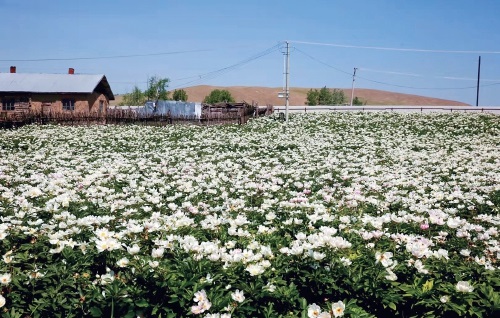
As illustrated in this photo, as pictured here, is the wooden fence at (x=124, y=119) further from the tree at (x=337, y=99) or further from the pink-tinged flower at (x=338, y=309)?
the tree at (x=337, y=99)

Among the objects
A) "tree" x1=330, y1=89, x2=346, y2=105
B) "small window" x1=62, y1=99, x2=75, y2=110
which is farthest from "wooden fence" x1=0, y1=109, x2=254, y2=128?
"tree" x1=330, y1=89, x2=346, y2=105

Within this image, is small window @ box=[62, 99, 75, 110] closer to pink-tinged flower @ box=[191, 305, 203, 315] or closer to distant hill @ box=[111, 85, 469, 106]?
pink-tinged flower @ box=[191, 305, 203, 315]

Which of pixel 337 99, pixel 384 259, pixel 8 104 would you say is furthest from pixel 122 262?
pixel 337 99

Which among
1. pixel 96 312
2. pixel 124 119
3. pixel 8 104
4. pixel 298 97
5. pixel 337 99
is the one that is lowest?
pixel 96 312

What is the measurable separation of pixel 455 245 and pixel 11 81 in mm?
53186

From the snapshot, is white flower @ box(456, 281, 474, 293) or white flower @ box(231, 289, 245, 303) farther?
white flower @ box(456, 281, 474, 293)

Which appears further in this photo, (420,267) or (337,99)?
(337,99)

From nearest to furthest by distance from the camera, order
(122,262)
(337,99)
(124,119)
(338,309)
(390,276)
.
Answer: (338,309) < (390,276) < (122,262) < (124,119) < (337,99)

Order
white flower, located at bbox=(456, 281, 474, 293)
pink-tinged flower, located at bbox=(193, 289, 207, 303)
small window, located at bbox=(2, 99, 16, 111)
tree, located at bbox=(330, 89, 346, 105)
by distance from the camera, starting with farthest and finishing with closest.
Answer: tree, located at bbox=(330, 89, 346, 105) < small window, located at bbox=(2, 99, 16, 111) < white flower, located at bbox=(456, 281, 474, 293) < pink-tinged flower, located at bbox=(193, 289, 207, 303)

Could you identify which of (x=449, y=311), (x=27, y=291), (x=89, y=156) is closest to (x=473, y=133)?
(x=89, y=156)

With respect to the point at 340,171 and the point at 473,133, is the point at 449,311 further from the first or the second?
the point at 473,133

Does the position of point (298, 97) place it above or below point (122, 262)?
above

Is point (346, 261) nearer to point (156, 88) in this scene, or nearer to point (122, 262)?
point (122, 262)

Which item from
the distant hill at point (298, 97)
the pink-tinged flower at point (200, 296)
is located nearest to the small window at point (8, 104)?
the pink-tinged flower at point (200, 296)
